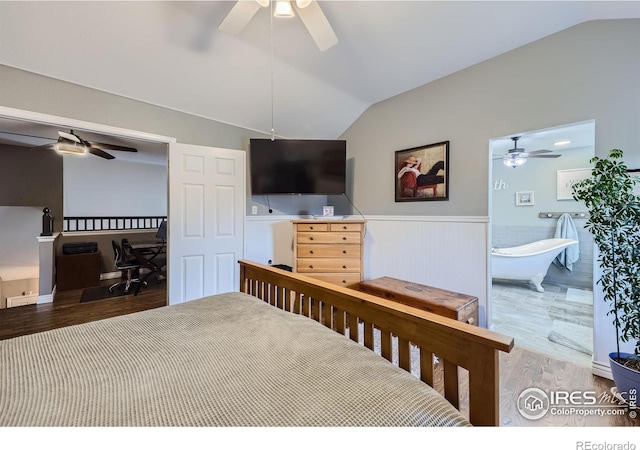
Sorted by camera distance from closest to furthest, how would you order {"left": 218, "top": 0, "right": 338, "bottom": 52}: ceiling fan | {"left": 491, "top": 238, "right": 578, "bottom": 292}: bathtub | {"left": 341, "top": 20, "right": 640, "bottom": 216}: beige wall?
{"left": 218, "top": 0, "right": 338, "bottom": 52}: ceiling fan < {"left": 341, "top": 20, "right": 640, "bottom": 216}: beige wall < {"left": 491, "top": 238, "right": 578, "bottom": 292}: bathtub

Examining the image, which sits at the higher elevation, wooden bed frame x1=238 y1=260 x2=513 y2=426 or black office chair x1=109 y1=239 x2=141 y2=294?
wooden bed frame x1=238 y1=260 x2=513 y2=426

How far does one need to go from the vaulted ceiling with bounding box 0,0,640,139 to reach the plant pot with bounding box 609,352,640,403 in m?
2.25

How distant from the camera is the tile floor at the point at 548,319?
2258 millimetres

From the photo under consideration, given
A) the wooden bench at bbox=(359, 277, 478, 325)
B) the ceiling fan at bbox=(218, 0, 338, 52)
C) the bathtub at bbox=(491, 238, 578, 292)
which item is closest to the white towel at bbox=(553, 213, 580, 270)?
the bathtub at bbox=(491, 238, 578, 292)

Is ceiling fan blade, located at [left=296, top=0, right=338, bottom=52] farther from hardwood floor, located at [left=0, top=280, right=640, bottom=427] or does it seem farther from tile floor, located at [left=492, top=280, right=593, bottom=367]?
tile floor, located at [left=492, top=280, right=593, bottom=367]

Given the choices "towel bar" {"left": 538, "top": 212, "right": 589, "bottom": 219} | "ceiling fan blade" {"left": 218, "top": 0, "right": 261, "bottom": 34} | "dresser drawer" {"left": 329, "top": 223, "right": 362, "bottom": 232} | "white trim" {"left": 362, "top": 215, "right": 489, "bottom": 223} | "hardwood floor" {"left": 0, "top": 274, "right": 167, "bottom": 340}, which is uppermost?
"ceiling fan blade" {"left": 218, "top": 0, "right": 261, "bottom": 34}

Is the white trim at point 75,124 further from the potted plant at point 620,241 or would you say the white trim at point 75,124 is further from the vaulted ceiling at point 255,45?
the potted plant at point 620,241

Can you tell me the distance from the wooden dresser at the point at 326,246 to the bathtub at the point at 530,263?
2137 millimetres

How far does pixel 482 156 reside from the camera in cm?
251

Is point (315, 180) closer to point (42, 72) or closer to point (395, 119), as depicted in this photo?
point (395, 119)

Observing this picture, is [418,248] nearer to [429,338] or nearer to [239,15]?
[429,338]

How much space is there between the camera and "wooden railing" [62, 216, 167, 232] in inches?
194

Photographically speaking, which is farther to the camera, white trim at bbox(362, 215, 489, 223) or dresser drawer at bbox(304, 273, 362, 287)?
dresser drawer at bbox(304, 273, 362, 287)

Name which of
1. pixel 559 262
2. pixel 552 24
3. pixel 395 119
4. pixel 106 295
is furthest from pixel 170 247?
pixel 559 262
